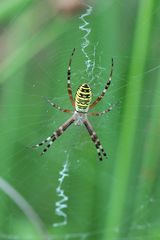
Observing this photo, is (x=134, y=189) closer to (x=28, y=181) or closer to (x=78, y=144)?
(x=78, y=144)

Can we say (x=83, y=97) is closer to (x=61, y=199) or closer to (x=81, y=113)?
(x=81, y=113)

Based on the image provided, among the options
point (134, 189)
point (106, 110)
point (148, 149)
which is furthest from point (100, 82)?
point (134, 189)

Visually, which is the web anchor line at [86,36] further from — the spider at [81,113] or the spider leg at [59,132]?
the spider leg at [59,132]

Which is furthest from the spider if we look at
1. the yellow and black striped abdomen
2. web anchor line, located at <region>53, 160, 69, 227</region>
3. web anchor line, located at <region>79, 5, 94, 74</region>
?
web anchor line, located at <region>53, 160, 69, 227</region>

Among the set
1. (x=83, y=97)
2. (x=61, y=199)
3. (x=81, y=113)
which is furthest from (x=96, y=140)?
(x=83, y=97)

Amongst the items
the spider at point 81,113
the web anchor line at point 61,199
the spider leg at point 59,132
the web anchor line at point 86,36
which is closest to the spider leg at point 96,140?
the spider at point 81,113

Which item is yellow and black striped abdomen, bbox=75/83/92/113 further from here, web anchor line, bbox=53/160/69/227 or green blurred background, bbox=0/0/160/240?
Answer: web anchor line, bbox=53/160/69/227

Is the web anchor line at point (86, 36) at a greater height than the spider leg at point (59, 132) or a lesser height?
greater
